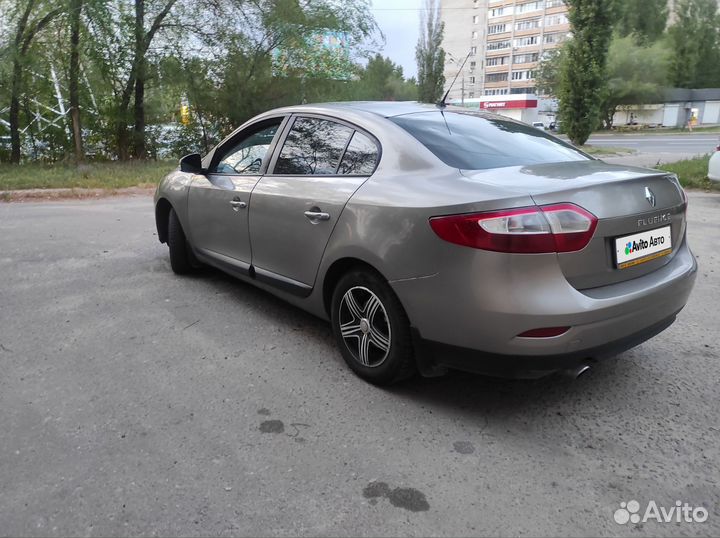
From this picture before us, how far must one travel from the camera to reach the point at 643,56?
6016cm

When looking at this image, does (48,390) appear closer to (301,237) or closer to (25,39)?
(301,237)

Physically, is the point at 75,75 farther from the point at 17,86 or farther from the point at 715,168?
the point at 715,168

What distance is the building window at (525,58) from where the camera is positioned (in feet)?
312

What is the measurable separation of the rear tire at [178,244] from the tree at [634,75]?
60.8m

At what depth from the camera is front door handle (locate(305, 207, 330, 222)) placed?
10.6ft

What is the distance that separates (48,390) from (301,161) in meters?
1.95

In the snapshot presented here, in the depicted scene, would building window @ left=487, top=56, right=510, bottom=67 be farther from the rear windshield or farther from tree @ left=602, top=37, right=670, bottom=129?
the rear windshield

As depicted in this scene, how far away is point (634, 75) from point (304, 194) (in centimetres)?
6637

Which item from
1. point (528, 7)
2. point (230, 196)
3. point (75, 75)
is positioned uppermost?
point (528, 7)

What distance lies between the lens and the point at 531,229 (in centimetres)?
240

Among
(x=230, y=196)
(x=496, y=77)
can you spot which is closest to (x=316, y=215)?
(x=230, y=196)

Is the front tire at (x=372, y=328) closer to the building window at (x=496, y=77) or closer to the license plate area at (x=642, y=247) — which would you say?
the license plate area at (x=642, y=247)

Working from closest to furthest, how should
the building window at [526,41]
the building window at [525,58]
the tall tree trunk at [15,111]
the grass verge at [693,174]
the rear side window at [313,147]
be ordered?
the rear side window at [313,147]
the grass verge at [693,174]
the tall tree trunk at [15,111]
the building window at [526,41]
the building window at [525,58]

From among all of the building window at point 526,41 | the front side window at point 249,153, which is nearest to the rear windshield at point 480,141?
the front side window at point 249,153
